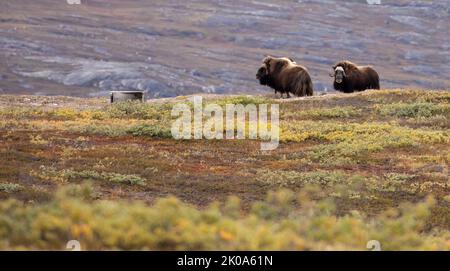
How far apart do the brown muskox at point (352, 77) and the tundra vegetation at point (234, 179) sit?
119 inches

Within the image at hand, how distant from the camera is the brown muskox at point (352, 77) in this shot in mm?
40281

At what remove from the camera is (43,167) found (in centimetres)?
1956

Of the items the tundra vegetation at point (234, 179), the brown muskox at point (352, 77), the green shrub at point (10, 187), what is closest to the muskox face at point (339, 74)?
the brown muskox at point (352, 77)

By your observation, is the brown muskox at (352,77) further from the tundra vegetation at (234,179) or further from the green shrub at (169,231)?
the green shrub at (169,231)

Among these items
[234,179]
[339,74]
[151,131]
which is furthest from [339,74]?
[234,179]

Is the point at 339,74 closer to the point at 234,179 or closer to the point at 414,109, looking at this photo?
the point at 414,109

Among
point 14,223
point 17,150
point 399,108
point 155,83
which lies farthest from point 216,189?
point 155,83

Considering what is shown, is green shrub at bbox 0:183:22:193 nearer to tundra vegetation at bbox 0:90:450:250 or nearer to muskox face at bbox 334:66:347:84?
tundra vegetation at bbox 0:90:450:250

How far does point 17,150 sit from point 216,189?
22.6 ft

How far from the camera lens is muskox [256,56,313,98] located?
39.0 meters

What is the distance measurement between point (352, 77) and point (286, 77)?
3.83 m

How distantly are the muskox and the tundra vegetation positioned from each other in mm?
2230

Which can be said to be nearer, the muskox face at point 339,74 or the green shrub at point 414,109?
the green shrub at point 414,109
